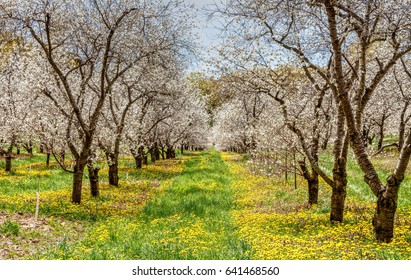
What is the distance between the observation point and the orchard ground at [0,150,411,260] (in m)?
8.67

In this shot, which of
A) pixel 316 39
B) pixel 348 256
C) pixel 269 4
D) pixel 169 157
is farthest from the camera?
pixel 169 157

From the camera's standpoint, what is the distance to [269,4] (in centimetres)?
922

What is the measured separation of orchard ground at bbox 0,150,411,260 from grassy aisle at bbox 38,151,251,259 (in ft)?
0.09

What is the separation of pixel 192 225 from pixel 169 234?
1205mm

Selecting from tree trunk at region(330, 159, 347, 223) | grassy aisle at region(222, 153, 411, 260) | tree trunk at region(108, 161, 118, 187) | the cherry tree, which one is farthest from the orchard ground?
the cherry tree

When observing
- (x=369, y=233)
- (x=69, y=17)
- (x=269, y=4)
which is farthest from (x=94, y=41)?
(x=369, y=233)

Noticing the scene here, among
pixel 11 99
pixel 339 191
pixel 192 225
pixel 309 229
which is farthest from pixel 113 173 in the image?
pixel 339 191

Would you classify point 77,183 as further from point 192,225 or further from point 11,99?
point 11,99

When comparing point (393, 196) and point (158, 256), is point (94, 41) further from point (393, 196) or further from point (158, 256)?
point (393, 196)

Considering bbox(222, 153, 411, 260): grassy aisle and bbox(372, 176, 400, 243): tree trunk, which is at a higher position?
bbox(372, 176, 400, 243): tree trunk

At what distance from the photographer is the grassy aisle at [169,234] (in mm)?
8703

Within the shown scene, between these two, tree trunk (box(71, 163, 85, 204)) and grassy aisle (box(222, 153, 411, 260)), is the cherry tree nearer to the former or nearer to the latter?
tree trunk (box(71, 163, 85, 204))

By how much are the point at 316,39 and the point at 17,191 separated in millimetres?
15493

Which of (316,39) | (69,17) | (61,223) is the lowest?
(61,223)
